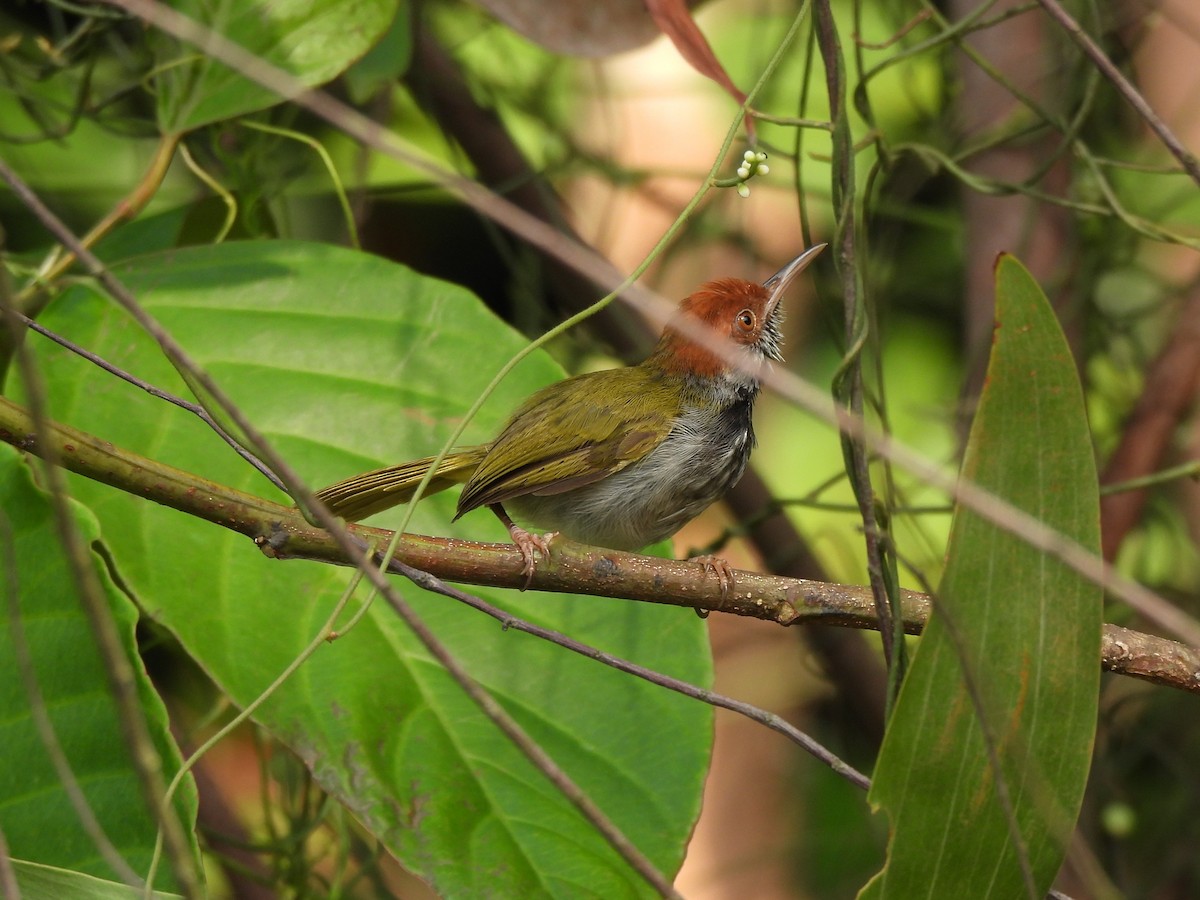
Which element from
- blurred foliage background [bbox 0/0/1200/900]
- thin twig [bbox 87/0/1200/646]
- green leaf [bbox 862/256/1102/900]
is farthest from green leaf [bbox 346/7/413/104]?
green leaf [bbox 862/256/1102/900]

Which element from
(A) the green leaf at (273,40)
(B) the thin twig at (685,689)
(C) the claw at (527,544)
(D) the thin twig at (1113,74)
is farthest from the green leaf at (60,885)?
(D) the thin twig at (1113,74)

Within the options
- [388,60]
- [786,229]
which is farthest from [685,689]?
[786,229]

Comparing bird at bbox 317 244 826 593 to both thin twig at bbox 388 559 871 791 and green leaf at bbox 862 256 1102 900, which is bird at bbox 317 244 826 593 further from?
green leaf at bbox 862 256 1102 900

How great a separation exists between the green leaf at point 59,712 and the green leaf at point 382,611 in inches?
4.9

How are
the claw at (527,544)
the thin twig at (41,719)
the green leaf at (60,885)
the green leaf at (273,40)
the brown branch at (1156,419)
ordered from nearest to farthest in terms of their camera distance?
the thin twig at (41,719), the green leaf at (60,885), the claw at (527,544), the green leaf at (273,40), the brown branch at (1156,419)

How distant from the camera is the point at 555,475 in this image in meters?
2.67

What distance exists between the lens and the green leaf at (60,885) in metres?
1.49

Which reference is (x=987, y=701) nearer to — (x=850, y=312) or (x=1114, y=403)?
(x=850, y=312)

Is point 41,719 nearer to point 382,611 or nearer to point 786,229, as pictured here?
point 382,611

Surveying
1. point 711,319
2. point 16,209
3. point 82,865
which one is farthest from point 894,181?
point 82,865

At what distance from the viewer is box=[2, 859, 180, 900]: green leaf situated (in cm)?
149

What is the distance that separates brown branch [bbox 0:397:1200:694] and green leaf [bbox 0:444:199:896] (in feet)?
0.57

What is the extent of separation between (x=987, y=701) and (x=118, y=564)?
1.24 m

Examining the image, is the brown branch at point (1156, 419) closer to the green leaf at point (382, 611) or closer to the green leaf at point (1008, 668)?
the green leaf at point (382, 611)
